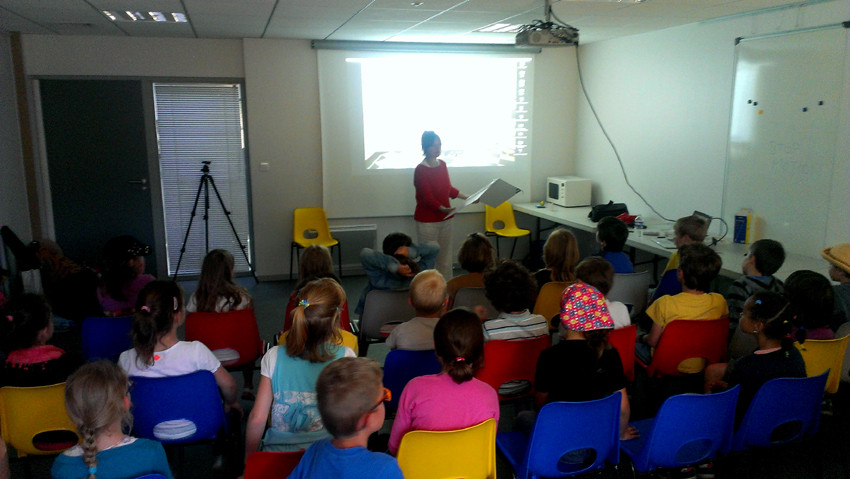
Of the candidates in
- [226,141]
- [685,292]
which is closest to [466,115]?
[226,141]

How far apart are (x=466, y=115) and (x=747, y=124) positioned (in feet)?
9.73

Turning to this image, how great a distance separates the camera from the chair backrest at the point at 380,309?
3.44 m

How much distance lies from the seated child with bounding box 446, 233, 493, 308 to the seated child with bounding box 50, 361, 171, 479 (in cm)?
212

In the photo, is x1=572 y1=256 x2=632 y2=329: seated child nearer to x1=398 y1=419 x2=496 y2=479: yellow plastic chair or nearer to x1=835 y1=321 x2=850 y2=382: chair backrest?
x1=835 y1=321 x2=850 y2=382: chair backrest

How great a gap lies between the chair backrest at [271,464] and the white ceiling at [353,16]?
3251 millimetres

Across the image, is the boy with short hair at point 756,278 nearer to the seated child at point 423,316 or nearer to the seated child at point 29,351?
the seated child at point 423,316

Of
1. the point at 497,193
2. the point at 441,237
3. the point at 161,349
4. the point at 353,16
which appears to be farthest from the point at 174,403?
the point at 497,193

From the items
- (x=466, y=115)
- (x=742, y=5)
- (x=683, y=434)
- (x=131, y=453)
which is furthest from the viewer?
(x=466, y=115)

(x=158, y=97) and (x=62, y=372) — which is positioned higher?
(x=158, y=97)

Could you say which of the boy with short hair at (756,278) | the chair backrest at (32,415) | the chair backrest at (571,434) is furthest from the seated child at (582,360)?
the chair backrest at (32,415)

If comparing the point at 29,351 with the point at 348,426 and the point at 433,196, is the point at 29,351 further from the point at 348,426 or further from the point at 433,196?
the point at 433,196

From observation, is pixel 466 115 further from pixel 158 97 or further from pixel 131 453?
pixel 131 453

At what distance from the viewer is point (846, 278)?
3215 mm

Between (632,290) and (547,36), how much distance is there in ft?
6.10
